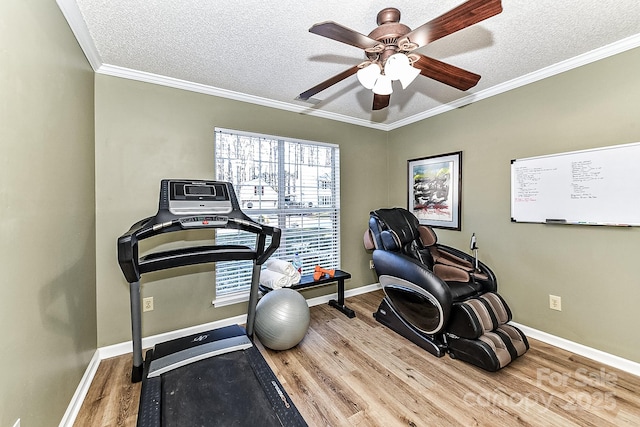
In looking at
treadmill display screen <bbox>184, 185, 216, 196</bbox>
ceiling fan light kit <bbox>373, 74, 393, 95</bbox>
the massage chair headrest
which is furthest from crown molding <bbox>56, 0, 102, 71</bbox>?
the massage chair headrest

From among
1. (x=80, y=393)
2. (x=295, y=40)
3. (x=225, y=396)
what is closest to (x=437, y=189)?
(x=295, y=40)

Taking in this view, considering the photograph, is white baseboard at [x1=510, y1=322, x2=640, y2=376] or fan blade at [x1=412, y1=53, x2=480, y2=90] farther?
white baseboard at [x1=510, y1=322, x2=640, y2=376]

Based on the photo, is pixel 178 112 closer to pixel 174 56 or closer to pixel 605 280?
pixel 174 56

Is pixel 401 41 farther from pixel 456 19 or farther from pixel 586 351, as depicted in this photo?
pixel 586 351

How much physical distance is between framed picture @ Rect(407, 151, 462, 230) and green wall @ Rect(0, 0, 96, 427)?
133 inches

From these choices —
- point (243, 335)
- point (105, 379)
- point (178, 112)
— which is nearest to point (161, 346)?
point (105, 379)

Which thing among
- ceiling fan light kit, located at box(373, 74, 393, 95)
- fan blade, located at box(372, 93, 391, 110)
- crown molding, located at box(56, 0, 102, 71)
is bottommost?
ceiling fan light kit, located at box(373, 74, 393, 95)

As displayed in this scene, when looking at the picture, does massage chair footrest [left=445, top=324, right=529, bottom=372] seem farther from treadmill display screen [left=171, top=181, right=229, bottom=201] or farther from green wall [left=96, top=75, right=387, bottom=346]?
treadmill display screen [left=171, top=181, right=229, bottom=201]

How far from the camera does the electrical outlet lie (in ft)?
7.83

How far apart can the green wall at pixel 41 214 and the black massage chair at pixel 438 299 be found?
2.32 metres

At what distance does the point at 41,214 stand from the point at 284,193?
2.06 m

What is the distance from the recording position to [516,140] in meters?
2.59

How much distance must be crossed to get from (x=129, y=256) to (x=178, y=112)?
1.51 m

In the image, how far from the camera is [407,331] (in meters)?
2.50
